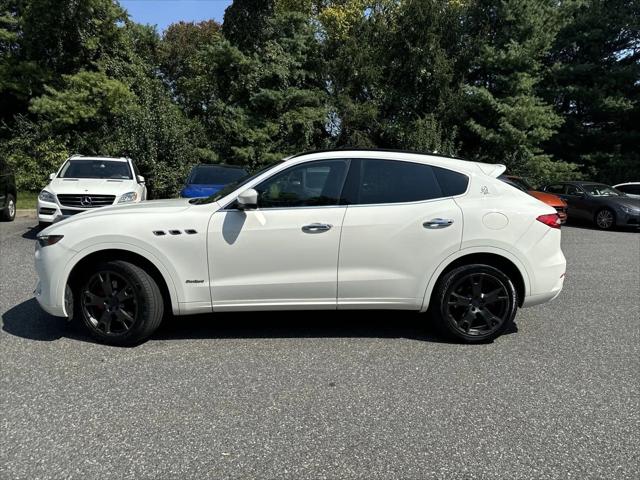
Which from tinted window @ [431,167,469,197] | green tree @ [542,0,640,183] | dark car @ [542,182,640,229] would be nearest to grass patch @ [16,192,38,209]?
tinted window @ [431,167,469,197]

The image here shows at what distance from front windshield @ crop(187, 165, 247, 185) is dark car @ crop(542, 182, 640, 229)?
9.78 metres

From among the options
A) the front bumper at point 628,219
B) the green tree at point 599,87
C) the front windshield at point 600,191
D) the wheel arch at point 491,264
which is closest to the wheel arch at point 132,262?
the wheel arch at point 491,264

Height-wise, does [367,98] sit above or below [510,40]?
below

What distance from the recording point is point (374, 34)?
24.3 metres

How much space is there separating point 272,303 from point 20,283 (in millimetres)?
3930

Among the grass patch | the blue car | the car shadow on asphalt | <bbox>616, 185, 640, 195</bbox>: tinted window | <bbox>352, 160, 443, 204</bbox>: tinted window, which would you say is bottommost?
the grass patch

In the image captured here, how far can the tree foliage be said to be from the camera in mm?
20219

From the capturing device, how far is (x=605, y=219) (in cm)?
1424

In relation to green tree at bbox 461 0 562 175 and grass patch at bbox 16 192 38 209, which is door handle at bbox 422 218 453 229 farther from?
green tree at bbox 461 0 562 175

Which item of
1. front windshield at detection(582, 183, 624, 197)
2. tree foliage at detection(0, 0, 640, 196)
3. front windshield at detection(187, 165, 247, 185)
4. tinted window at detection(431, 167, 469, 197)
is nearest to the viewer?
tinted window at detection(431, 167, 469, 197)

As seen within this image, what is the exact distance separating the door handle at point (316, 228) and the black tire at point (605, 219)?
494 inches

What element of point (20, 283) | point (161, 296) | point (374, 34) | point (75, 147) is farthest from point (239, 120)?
point (161, 296)

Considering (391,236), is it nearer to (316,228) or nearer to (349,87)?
(316,228)

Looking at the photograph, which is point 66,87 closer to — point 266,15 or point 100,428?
point 266,15
